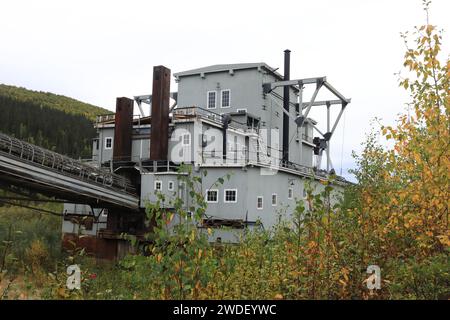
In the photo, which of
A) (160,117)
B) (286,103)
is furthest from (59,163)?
(286,103)

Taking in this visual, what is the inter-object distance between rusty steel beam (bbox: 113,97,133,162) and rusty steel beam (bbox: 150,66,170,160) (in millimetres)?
2777

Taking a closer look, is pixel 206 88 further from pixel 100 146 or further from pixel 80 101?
pixel 80 101

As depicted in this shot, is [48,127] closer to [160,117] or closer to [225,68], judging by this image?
[225,68]

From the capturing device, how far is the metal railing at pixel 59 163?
808 inches

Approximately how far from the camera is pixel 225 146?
3092cm

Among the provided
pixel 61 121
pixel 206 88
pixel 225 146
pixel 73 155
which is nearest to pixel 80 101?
pixel 61 121

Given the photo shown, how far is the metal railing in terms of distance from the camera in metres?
20.5

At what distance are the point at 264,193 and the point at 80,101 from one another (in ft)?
404

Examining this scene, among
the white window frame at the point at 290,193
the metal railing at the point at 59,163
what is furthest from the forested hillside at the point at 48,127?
the white window frame at the point at 290,193

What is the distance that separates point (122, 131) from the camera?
102 ft

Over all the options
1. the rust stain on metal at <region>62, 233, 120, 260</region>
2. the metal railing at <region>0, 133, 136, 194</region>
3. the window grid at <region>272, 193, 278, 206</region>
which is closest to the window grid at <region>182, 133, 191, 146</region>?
the metal railing at <region>0, 133, 136, 194</region>

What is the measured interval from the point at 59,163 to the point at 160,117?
311 inches

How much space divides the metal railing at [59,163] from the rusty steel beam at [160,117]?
2.76 metres
